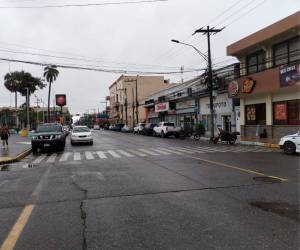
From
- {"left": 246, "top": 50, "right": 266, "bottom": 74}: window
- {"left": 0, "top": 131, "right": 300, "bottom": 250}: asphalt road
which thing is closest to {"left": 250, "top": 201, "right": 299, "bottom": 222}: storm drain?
{"left": 0, "top": 131, "right": 300, "bottom": 250}: asphalt road

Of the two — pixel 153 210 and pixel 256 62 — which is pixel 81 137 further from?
pixel 153 210

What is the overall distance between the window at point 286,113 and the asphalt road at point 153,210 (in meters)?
14.6

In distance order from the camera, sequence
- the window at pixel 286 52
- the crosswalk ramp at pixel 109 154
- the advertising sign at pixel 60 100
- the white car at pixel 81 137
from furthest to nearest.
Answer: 1. the advertising sign at pixel 60 100
2. the white car at pixel 81 137
3. the window at pixel 286 52
4. the crosswalk ramp at pixel 109 154

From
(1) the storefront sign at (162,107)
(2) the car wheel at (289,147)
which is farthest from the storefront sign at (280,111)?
(1) the storefront sign at (162,107)

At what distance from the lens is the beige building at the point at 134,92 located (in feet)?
305

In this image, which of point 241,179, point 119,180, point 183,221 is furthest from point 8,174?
point 183,221

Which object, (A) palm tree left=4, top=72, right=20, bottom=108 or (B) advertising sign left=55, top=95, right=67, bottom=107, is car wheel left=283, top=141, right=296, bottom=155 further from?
(A) palm tree left=4, top=72, right=20, bottom=108

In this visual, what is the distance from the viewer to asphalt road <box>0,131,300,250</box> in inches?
223

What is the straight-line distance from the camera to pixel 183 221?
21.9 ft

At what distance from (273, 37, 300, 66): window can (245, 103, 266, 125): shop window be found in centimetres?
411

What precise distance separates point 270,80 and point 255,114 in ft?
16.2

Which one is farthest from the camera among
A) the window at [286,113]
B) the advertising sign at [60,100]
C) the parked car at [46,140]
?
the advertising sign at [60,100]

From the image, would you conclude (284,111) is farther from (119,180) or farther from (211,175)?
(119,180)

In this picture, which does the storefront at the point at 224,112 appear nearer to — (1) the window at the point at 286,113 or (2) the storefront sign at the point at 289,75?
(1) the window at the point at 286,113
